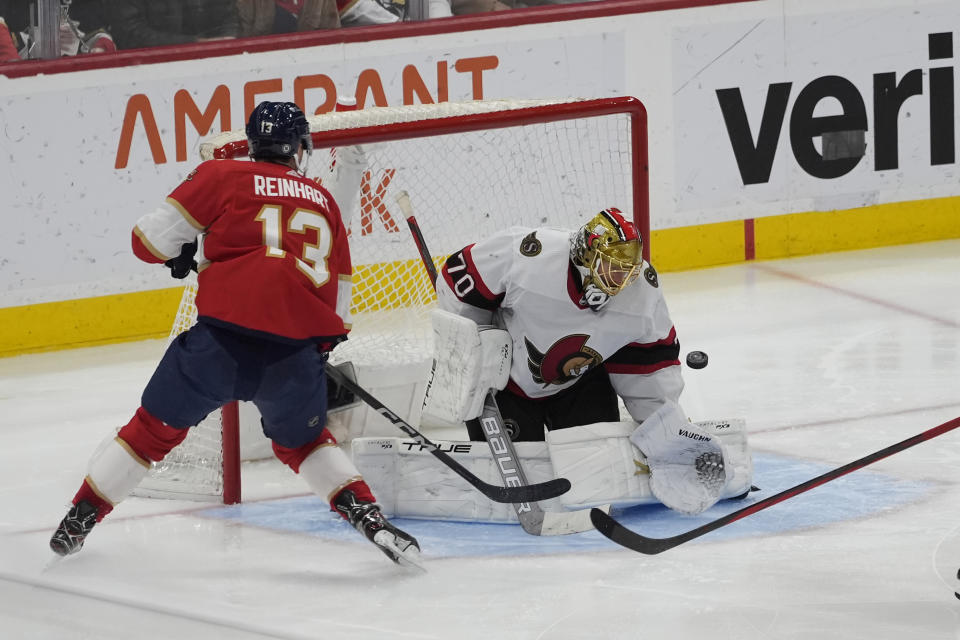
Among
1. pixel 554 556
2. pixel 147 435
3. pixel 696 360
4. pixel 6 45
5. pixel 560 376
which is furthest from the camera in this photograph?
pixel 6 45

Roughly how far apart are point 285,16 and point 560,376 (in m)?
2.49

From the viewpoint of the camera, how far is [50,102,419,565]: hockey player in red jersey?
3.18 metres

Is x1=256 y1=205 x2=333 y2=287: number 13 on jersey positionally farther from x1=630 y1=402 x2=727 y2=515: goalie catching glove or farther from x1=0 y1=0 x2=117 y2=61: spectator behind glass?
x1=0 y1=0 x2=117 y2=61: spectator behind glass

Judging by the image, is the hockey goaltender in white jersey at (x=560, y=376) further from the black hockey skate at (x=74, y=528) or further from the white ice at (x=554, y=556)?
the black hockey skate at (x=74, y=528)

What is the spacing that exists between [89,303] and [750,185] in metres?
2.66

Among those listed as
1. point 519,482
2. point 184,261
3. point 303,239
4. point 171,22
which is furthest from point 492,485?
point 171,22

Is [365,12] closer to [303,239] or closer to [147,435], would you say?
[303,239]

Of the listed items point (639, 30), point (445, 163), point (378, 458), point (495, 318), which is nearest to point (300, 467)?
point (378, 458)

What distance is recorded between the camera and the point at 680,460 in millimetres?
3529

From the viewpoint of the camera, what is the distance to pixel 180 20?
5441 mm

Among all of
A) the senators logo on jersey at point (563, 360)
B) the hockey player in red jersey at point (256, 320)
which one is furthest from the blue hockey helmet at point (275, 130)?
the senators logo on jersey at point (563, 360)

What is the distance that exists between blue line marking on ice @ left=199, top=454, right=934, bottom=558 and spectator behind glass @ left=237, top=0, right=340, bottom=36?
7.43 feet

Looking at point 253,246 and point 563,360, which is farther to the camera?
point 563,360

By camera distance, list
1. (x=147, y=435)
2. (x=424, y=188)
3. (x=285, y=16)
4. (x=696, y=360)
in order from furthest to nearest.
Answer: (x=285, y=16) < (x=424, y=188) < (x=696, y=360) < (x=147, y=435)
